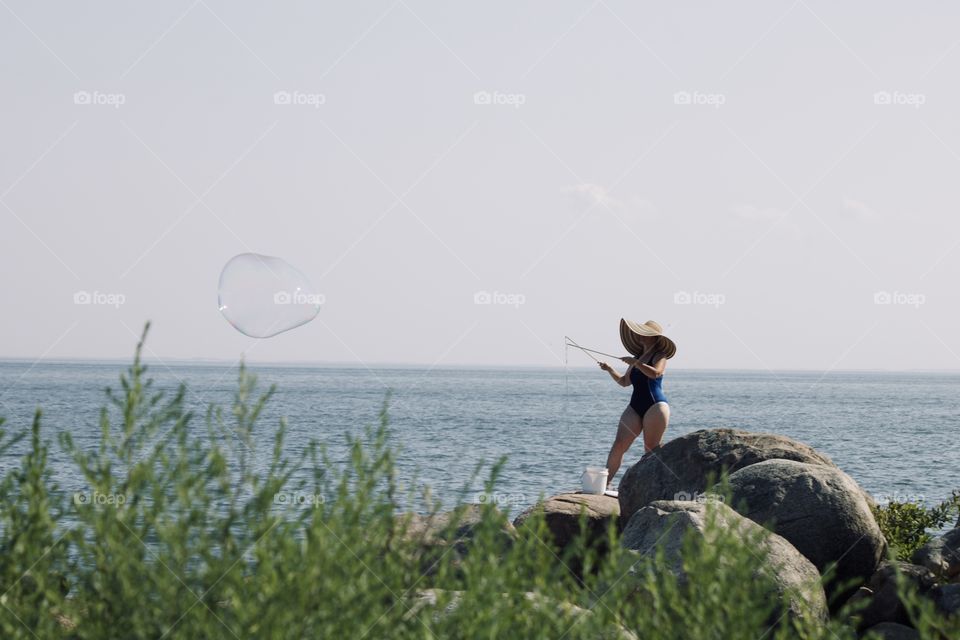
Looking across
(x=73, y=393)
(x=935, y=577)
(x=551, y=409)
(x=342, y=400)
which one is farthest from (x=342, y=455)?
(x=73, y=393)

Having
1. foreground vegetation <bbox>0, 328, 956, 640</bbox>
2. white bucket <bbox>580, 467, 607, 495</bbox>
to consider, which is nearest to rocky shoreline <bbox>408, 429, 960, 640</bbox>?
white bucket <bbox>580, 467, 607, 495</bbox>

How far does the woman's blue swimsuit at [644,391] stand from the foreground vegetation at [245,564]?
8202 millimetres

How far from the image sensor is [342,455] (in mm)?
33438

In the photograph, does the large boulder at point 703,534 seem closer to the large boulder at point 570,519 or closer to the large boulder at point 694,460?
the large boulder at point 570,519

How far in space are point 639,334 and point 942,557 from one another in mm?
4457

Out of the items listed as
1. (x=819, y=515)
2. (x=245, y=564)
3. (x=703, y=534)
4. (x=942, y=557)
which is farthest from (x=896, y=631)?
(x=245, y=564)

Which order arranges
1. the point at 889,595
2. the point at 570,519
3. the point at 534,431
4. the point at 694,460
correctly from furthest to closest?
the point at 534,431, the point at 694,460, the point at 570,519, the point at 889,595

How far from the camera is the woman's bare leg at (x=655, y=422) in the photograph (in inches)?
521

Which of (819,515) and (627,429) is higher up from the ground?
(627,429)

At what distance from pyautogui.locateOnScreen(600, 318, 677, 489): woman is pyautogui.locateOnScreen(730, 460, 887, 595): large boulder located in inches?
107

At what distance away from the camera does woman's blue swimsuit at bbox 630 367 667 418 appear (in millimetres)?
13305

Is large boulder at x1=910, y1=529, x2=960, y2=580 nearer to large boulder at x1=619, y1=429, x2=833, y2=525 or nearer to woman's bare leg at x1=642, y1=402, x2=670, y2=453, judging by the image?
large boulder at x1=619, y1=429, x2=833, y2=525

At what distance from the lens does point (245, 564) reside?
4.55 m

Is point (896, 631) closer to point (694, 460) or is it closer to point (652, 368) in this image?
point (694, 460)
